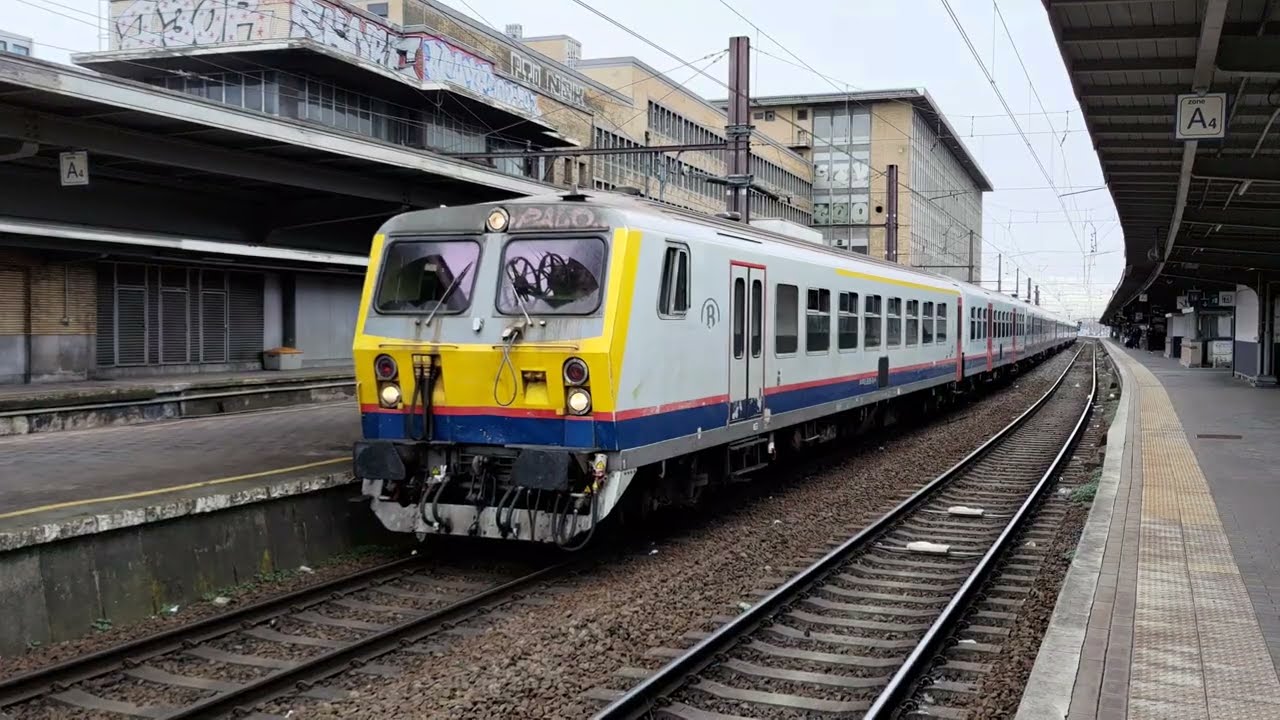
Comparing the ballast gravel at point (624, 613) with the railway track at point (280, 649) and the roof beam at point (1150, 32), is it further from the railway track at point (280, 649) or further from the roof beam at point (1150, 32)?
the roof beam at point (1150, 32)

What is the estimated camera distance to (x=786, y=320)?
1146 cm

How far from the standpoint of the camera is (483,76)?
34.1m

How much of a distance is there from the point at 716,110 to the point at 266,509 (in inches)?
2009

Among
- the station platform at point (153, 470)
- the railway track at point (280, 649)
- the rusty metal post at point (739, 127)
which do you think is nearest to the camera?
the railway track at point (280, 649)

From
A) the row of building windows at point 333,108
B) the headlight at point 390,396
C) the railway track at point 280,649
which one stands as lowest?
the railway track at point 280,649

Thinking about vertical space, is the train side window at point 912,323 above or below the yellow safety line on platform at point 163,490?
above

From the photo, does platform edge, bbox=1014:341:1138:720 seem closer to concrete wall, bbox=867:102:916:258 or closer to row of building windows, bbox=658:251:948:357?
row of building windows, bbox=658:251:948:357

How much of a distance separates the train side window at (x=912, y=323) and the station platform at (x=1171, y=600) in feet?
13.2

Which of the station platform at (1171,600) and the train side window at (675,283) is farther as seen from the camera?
the train side window at (675,283)

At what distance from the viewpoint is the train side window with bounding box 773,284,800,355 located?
440 inches

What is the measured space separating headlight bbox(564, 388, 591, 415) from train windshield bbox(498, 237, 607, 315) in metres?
0.62

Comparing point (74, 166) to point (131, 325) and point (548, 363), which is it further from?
point (548, 363)

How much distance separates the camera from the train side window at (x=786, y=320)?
11188 millimetres

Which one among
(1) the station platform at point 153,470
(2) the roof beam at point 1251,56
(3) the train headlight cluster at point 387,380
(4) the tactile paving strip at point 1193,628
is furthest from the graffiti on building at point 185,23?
(4) the tactile paving strip at point 1193,628
